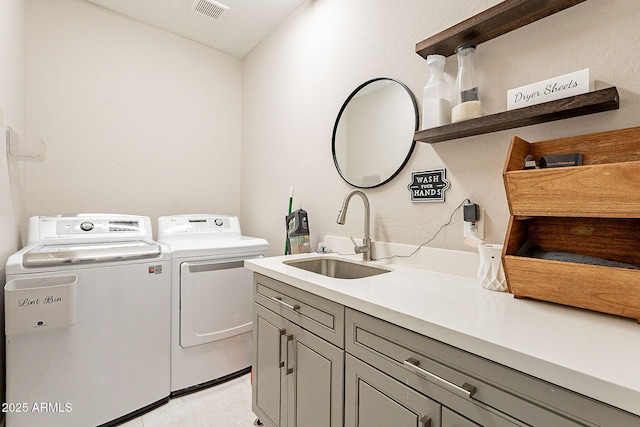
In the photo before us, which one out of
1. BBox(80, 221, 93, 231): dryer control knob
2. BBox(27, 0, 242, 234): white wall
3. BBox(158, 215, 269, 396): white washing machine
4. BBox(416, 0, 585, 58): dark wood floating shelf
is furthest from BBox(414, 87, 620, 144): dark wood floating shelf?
BBox(27, 0, 242, 234): white wall

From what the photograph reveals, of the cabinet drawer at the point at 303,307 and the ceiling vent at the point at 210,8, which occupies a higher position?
the ceiling vent at the point at 210,8

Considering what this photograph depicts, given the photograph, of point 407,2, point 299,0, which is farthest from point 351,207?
point 299,0

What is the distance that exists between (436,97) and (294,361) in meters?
1.32

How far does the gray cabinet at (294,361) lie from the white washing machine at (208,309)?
1.98 ft

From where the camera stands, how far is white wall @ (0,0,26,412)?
5.13 feet

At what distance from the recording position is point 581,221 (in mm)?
927

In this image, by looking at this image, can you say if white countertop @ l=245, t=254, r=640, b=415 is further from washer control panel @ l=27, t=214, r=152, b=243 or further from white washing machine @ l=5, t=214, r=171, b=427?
washer control panel @ l=27, t=214, r=152, b=243

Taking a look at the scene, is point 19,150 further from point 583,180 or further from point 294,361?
point 583,180

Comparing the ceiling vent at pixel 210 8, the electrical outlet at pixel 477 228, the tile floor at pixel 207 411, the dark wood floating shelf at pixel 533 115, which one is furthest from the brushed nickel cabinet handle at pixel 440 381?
the ceiling vent at pixel 210 8

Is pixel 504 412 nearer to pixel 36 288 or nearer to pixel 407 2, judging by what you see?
pixel 407 2

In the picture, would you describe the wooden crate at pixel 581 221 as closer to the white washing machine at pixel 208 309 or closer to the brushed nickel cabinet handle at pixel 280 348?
the brushed nickel cabinet handle at pixel 280 348

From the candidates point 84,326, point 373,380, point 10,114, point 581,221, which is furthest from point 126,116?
point 581,221

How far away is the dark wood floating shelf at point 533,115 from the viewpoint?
0.86 metres

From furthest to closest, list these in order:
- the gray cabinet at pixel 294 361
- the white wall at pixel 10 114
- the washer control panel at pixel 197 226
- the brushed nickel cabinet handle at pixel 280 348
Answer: the washer control panel at pixel 197 226 → the white wall at pixel 10 114 → the brushed nickel cabinet handle at pixel 280 348 → the gray cabinet at pixel 294 361
